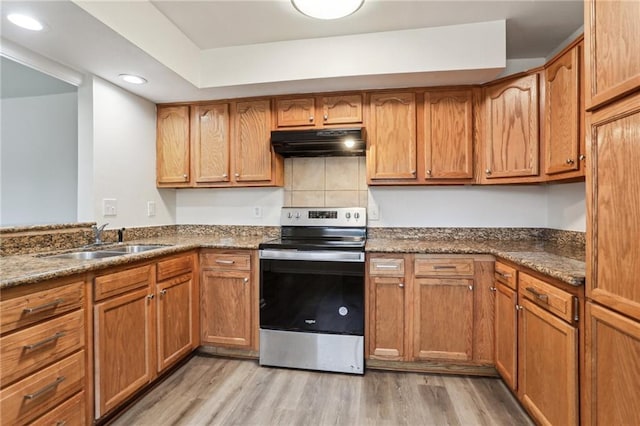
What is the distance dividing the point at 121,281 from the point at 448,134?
2374 millimetres

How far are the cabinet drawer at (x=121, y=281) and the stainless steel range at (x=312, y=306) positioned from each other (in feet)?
2.52

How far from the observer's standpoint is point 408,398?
197 cm

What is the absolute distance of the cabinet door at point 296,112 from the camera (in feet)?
8.61

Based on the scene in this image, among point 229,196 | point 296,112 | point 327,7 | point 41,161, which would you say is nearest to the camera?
point 327,7

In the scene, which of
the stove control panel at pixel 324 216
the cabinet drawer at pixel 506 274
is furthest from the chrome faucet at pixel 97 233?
the cabinet drawer at pixel 506 274

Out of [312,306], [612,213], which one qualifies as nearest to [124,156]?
[312,306]

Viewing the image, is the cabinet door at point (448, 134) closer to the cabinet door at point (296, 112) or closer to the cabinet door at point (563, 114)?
the cabinet door at point (563, 114)

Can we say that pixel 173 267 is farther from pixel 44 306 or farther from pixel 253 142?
pixel 253 142

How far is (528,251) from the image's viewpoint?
204 centimetres

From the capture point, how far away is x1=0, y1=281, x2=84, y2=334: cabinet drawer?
1.21 meters

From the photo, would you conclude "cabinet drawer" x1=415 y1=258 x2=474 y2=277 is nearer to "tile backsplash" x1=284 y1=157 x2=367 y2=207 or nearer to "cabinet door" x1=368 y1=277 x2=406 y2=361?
"cabinet door" x1=368 y1=277 x2=406 y2=361

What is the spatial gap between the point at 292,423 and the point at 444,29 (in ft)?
8.47

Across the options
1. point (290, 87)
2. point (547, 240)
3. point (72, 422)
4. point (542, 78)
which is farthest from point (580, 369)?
point (290, 87)

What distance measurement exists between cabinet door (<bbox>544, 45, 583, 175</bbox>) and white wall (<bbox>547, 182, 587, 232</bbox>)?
311mm
